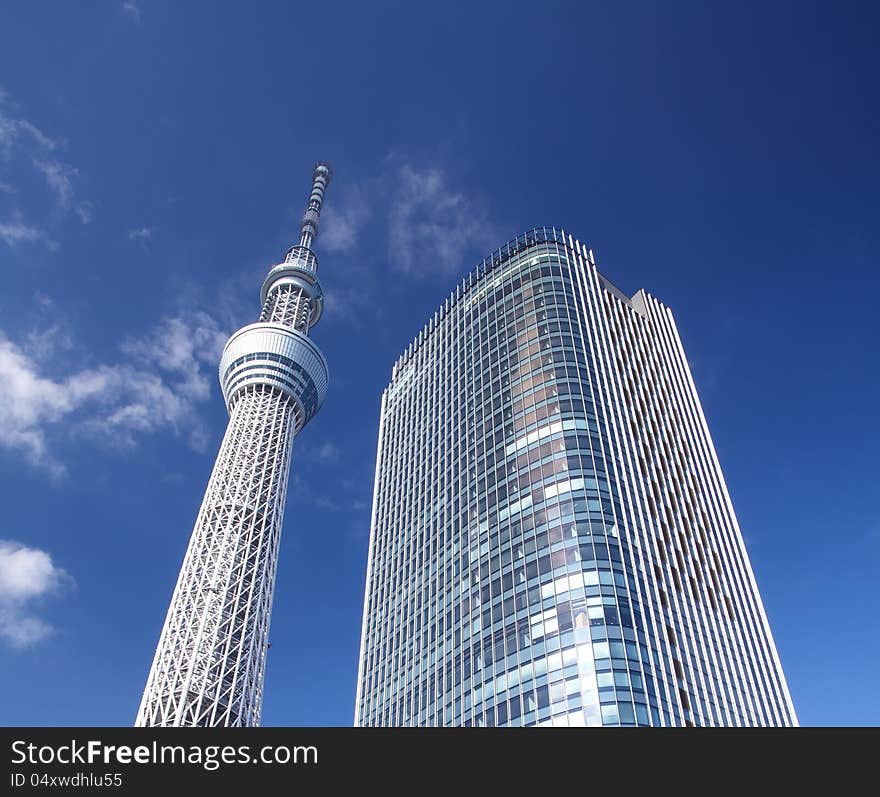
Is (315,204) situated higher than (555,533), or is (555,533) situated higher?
(315,204)

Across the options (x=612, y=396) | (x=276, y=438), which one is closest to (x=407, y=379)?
(x=276, y=438)

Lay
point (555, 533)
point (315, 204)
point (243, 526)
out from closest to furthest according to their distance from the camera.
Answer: point (555, 533) → point (243, 526) → point (315, 204)

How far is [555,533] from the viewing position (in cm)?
6594

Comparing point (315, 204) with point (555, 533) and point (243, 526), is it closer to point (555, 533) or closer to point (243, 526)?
point (243, 526)

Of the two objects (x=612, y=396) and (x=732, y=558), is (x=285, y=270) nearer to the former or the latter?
(x=612, y=396)

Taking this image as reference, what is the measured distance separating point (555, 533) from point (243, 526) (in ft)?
181

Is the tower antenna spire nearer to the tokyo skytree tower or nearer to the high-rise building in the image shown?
the tokyo skytree tower

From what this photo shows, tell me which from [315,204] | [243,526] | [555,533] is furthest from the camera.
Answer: [315,204]

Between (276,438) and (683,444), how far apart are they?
64.0 m

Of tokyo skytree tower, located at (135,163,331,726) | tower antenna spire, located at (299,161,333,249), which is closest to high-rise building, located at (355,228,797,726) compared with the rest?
tokyo skytree tower, located at (135,163,331,726)

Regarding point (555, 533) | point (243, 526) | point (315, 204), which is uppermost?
point (315, 204)

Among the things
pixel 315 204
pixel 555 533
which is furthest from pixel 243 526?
pixel 315 204

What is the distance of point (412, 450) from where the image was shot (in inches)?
3989

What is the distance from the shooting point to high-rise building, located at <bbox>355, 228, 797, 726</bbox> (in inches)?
2319
